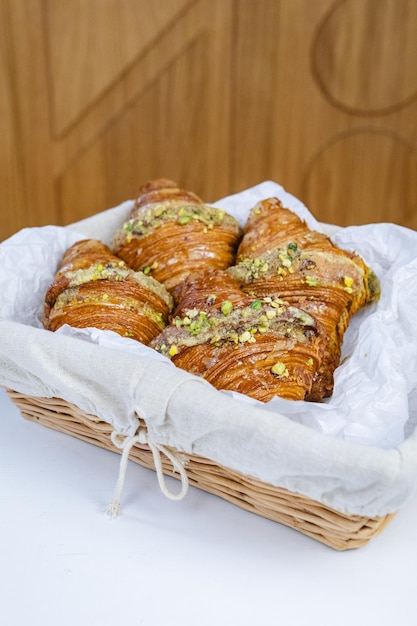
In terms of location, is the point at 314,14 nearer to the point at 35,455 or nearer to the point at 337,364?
the point at 337,364

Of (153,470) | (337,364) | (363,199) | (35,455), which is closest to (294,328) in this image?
(337,364)

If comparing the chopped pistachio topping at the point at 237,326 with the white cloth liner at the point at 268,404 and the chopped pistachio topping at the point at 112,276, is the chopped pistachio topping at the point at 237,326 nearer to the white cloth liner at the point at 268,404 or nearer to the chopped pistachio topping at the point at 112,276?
the white cloth liner at the point at 268,404

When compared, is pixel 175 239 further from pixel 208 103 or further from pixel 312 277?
pixel 208 103

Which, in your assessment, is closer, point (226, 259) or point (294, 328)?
point (294, 328)

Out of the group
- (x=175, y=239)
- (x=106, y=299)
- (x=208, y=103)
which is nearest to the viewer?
(x=106, y=299)

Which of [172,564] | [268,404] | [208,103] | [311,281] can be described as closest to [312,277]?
[311,281]

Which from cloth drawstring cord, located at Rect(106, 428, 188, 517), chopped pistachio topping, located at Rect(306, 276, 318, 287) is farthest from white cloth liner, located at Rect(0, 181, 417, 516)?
chopped pistachio topping, located at Rect(306, 276, 318, 287)
